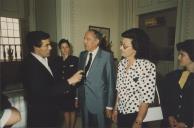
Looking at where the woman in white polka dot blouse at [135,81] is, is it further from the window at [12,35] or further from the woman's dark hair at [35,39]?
the window at [12,35]

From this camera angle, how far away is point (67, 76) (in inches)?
131

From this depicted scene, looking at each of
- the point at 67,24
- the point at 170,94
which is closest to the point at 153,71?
the point at 170,94

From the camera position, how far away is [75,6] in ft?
16.1

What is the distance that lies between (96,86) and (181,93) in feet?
2.97

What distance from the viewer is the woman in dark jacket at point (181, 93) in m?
1.92

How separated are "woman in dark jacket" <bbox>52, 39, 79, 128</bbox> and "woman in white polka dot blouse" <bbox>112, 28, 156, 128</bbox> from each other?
4.29ft

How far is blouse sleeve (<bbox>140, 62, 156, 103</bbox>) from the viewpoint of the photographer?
176cm

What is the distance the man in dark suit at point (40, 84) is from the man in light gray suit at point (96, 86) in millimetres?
427

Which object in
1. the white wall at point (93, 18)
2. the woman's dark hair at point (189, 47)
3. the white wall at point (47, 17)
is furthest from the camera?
the white wall at point (93, 18)

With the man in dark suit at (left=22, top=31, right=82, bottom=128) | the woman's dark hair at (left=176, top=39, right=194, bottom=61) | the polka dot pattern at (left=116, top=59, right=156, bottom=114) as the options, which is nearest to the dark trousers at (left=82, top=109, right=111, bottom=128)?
the man in dark suit at (left=22, top=31, right=82, bottom=128)

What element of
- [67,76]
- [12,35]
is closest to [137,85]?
[67,76]

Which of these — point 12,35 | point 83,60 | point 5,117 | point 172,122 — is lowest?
point 172,122

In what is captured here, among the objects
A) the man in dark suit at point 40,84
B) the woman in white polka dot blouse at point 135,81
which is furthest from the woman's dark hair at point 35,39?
the woman in white polka dot blouse at point 135,81

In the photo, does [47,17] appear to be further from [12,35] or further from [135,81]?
[135,81]
